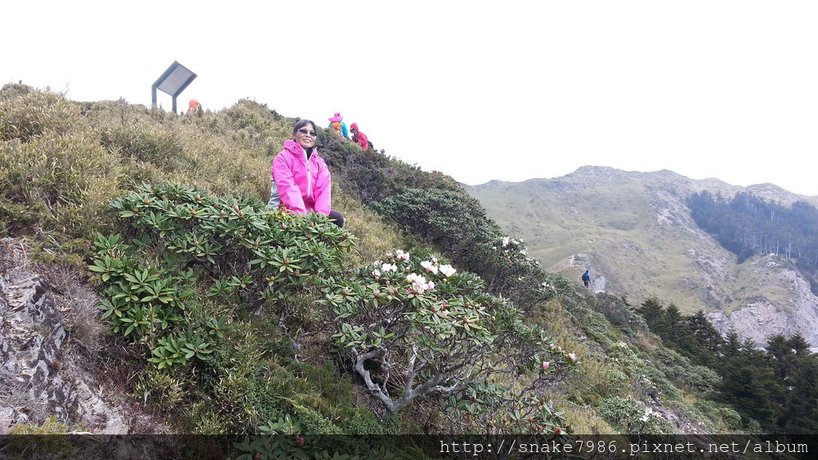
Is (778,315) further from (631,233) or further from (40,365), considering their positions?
(40,365)

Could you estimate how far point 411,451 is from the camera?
3.75 m

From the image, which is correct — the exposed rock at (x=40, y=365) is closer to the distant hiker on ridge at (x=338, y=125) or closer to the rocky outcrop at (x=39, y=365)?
the rocky outcrop at (x=39, y=365)

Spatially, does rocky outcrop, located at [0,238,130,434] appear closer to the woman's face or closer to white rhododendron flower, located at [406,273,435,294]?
white rhododendron flower, located at [406,273,435,294]

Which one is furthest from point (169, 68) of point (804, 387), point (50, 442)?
point (804, 387)

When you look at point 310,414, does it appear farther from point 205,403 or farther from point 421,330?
point 421,330

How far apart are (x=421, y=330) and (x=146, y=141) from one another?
534 centimetres

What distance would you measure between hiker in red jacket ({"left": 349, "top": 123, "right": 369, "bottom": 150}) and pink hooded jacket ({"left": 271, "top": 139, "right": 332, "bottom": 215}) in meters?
9.72

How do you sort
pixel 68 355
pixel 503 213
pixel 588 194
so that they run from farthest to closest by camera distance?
pixel 588 194, pixel 503 213, pixel 68 355

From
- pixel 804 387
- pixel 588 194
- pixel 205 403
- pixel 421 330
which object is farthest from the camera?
pixel 588 194

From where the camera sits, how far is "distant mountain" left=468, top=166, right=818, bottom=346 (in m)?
73.4

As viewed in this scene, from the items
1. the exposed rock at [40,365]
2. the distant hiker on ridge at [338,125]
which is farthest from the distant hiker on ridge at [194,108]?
the exposed rock at [40,365]

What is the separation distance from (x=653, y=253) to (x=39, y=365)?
350 feet

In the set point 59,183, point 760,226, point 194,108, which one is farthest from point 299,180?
point 760,226

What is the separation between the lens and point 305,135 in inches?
202
